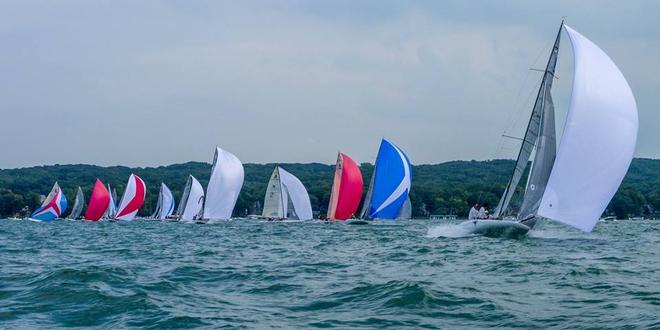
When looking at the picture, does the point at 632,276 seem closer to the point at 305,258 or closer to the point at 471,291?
the point at 471,291

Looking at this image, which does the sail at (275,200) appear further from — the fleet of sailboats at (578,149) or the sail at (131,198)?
the fleet of sailboats at (578,149)

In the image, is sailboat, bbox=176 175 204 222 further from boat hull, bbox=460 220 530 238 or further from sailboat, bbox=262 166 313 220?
boat hull, bbox=460 220 530 238

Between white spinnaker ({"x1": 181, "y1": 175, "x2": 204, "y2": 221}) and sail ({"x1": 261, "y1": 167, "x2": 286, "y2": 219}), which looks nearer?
white spinnaker ({"x1": 181, "y1": 175, "x2": 204, "y2": 221})

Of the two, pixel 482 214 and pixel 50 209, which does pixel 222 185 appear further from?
pixel 482 214

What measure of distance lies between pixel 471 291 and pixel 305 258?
720cm

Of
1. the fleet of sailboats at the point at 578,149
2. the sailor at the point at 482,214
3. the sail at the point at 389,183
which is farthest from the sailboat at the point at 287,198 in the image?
the fleet of sailboats at the point at 578,149

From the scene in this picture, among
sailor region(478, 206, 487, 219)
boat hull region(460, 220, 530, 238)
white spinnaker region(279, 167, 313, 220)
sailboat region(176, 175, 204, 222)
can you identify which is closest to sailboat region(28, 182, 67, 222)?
sailboat region(176, 175, 204, 222)

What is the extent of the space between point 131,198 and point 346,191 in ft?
83.3

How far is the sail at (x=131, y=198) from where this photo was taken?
70.0 m

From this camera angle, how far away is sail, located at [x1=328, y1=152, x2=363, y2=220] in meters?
52.0

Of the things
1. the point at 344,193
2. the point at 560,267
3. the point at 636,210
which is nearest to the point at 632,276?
the point at 560,267

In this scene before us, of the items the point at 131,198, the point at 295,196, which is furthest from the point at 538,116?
the point at 131,198

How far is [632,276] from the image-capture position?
529 inches

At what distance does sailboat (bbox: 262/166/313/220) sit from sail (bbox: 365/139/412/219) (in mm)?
18616
